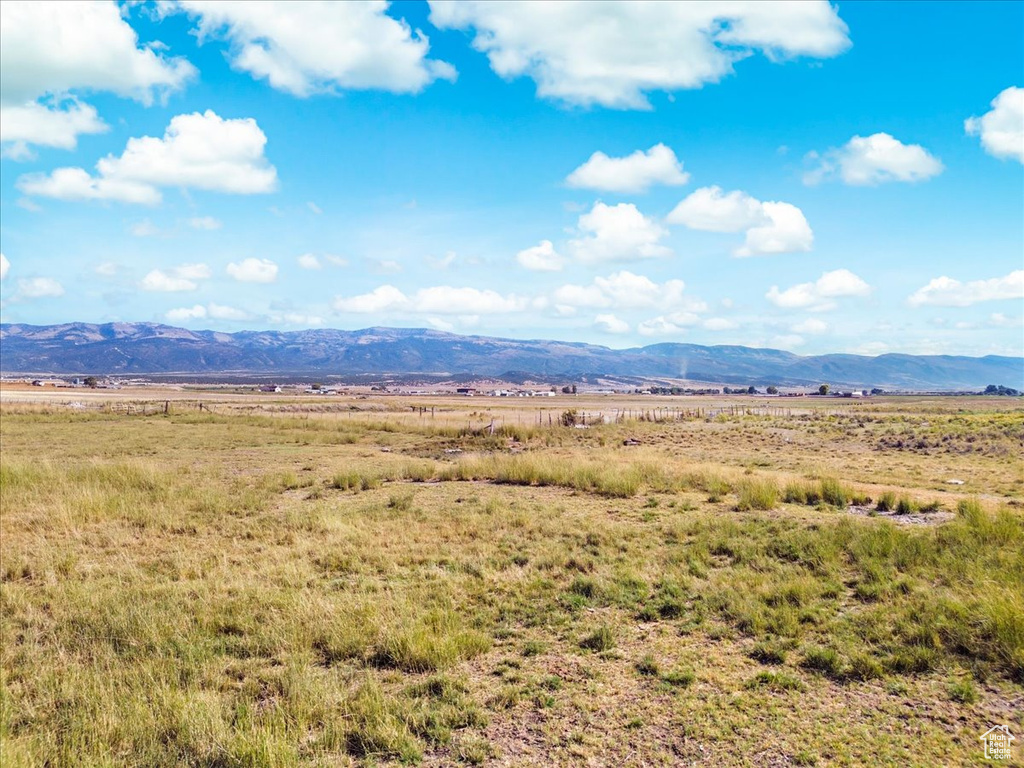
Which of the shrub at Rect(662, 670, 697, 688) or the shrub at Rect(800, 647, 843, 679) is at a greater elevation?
the shrub at Rect(800, 647, 843, 679)

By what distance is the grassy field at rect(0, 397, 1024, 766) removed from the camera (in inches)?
213

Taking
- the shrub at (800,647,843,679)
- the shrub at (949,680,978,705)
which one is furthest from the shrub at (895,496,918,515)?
the shrub at (949,680,978,705)

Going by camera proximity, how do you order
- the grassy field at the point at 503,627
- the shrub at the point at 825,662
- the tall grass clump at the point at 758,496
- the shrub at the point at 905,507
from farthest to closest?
the tall grass clump at the point at 758,496
the shrub at the point at 905,507
the shrub at the point at 825,662
the grassy field at the point at 503,627

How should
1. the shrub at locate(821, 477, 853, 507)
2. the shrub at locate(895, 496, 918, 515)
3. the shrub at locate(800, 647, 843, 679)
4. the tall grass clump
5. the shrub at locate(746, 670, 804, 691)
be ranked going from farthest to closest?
1. the shrub at locate(821, 477, 853, 507)
2. the tall grass clump
3. the shrub at locate(895, 496, 918, 515)
4. the shrub at locate(800, 647, 843, 679)
5. the shrub at locate(746, 670, 804, 691)

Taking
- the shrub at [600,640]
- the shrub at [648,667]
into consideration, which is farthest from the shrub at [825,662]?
the shrub at [600,640]

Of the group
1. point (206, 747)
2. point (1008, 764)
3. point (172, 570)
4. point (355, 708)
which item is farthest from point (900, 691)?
point (172, 570)

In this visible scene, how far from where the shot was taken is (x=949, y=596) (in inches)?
316

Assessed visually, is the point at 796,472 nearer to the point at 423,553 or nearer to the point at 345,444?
the point at 423,553

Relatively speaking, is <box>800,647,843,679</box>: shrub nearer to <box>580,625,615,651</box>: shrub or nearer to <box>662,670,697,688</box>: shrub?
<box>662,670,697,688</box>: shrub

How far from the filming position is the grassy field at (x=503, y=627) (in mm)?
5406

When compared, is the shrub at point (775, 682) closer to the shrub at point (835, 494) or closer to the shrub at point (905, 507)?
the shrub at point (905, 507)

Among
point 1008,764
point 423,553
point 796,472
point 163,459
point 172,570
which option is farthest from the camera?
point 163,459

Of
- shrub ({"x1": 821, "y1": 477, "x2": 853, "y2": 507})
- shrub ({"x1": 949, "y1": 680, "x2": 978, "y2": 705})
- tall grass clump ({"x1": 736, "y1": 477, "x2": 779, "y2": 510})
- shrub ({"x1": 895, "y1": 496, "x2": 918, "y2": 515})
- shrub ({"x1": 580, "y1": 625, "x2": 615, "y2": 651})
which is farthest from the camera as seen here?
shrub ({"x1": 821, "y1": 477, "x2": 853, "y2": 507})

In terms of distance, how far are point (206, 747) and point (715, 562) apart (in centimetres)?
842
